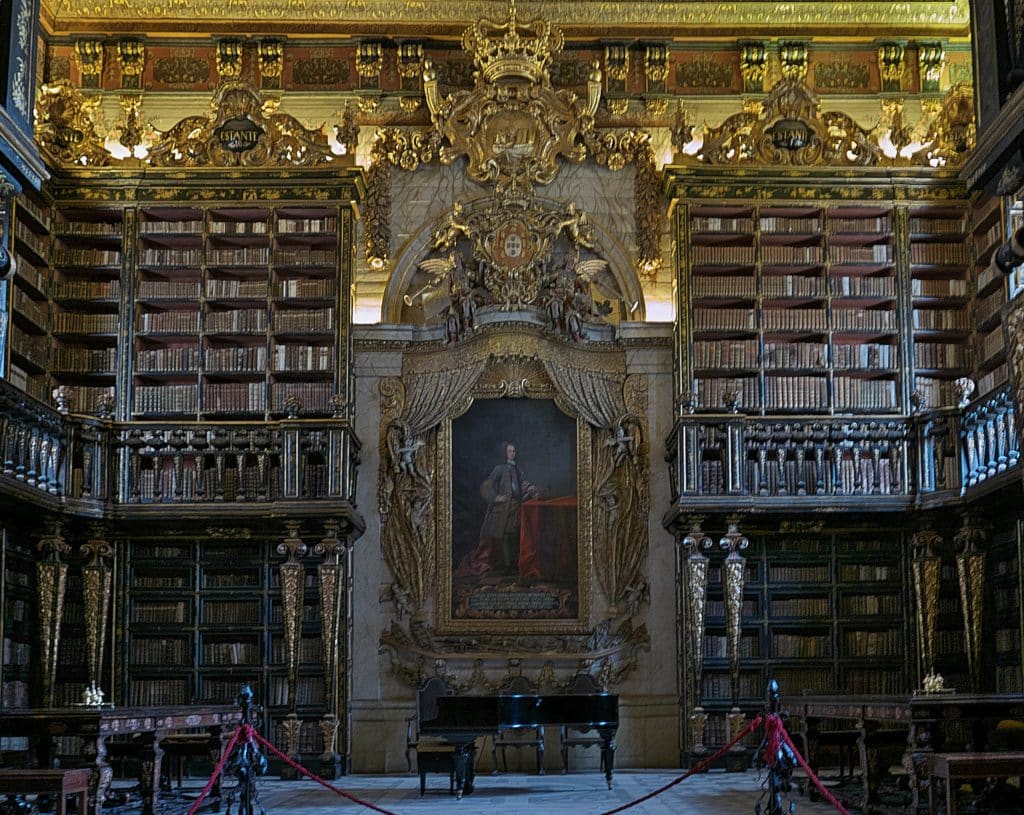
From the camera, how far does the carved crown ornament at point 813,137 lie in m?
14.6

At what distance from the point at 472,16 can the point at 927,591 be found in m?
7.15

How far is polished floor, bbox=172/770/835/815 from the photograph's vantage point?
10.4 meters

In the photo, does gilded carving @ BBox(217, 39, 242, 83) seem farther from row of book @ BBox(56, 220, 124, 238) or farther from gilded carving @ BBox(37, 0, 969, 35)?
row of book @ BBox(56, 220, 124, 238)

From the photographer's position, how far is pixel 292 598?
1359 cm

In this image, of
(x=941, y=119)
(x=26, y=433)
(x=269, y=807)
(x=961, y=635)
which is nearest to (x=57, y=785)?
(x=269, y=807)

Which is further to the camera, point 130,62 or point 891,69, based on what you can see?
point 891,69

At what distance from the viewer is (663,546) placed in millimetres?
14664

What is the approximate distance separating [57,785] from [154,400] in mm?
6816

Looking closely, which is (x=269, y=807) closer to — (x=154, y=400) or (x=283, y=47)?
(x=154, y=400)

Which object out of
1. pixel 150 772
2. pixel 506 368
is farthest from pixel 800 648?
pixel 150 772

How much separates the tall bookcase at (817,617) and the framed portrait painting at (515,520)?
4.61 feet

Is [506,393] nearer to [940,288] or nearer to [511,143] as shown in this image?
[511,143]

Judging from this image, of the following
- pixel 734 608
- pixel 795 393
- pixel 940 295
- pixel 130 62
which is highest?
pixel 130 62

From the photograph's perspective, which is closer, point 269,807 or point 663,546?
point 269,807
